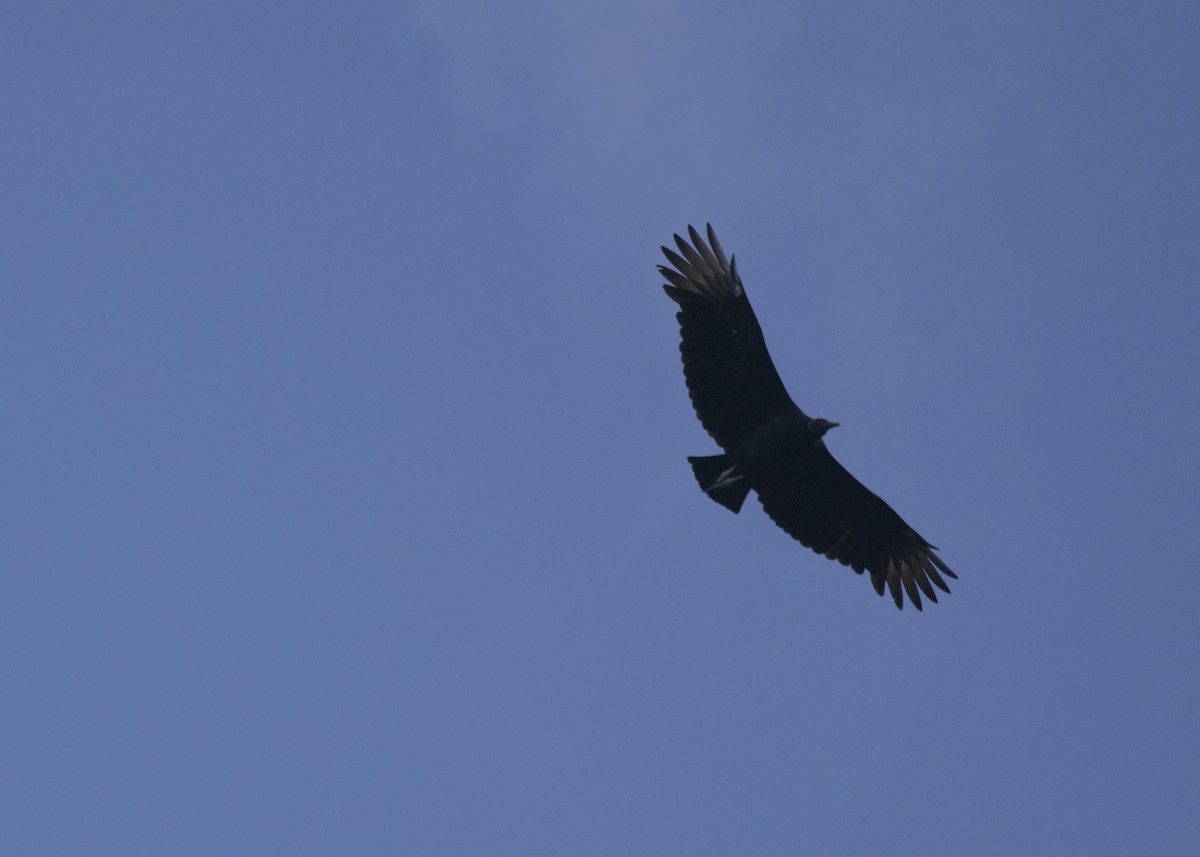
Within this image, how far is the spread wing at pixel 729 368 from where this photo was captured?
15.6m

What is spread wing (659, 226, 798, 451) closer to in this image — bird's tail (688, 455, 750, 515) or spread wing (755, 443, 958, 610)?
bird's tail (688, 455, 750, 515)

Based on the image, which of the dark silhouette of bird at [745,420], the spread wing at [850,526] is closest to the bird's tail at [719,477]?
the dark silhouette of bird at [745,420]

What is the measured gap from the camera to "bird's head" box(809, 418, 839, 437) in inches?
609

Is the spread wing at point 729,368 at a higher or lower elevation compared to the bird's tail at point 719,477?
higher

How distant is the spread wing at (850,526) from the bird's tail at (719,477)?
542mm

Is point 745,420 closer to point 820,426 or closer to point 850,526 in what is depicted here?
point 820,426

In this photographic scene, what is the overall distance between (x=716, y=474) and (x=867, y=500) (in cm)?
215

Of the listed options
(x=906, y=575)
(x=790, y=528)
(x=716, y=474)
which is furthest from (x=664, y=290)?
(x=906, y=575)

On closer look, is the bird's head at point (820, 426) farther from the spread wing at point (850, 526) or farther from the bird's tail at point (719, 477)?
the bird's tail at point (719, 477)

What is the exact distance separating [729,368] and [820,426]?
1248mm

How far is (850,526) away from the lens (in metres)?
16.8

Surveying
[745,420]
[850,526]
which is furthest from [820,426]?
[850,526]

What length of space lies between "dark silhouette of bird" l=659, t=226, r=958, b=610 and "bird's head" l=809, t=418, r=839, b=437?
0.04 feet

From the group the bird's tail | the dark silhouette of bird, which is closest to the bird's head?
the dark silhouette of bird
